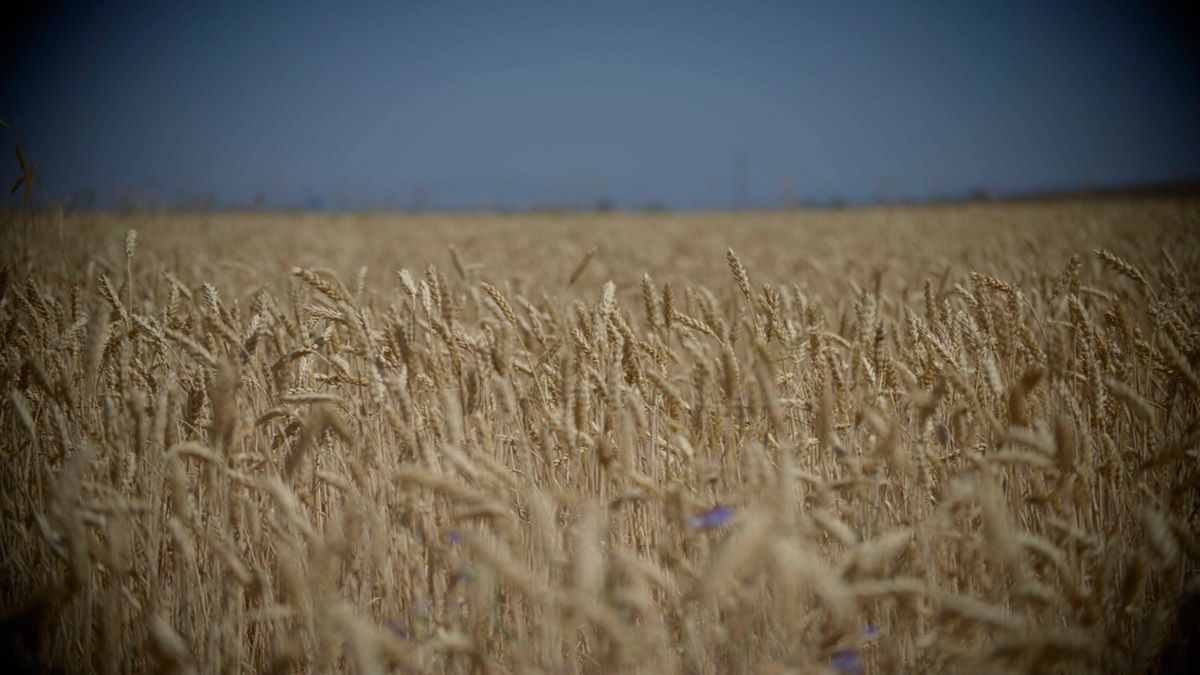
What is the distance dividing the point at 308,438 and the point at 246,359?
0.47m

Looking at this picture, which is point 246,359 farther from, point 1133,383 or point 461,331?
point 1133,383

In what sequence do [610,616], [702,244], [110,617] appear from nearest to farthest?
1. [610,616]
2. [110,617]
3. [702,244]

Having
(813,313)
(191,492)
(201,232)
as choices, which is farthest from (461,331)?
(201,232)

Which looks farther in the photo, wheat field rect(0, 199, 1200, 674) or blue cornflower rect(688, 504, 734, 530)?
blue cornflower rect(688, 504, 734, 530)

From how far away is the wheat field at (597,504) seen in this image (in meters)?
1.09

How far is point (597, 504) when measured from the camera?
170 cm

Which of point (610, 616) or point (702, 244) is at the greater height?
point (702, 244)

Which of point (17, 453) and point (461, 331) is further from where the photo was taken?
point (461, 331)

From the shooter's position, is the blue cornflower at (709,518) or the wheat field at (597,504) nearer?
the wheat field at (597,504)

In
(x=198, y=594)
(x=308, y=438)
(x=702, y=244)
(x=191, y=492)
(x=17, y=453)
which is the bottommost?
(x=198, y=594)

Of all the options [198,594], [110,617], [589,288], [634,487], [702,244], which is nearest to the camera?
[110,617]

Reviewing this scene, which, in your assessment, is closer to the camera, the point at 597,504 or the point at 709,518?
the point at 709,518

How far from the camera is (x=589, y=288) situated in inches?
261

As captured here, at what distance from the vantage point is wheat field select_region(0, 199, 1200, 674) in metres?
1.09
